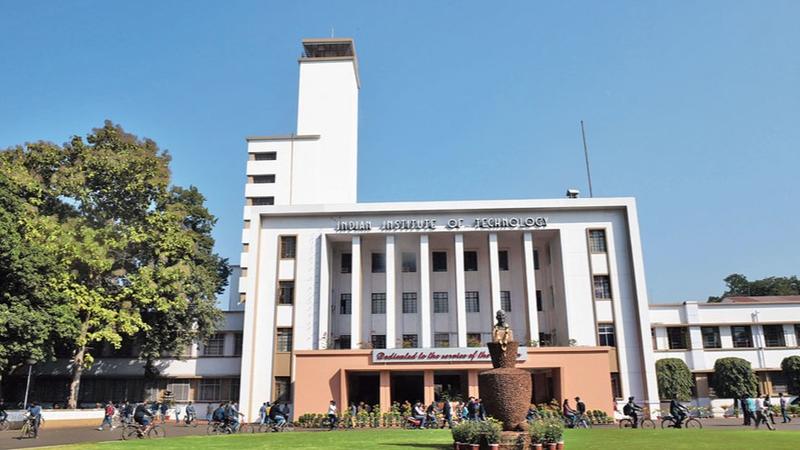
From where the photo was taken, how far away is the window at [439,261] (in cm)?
3981

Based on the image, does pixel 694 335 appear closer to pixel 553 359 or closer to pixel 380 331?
pixel 553 359

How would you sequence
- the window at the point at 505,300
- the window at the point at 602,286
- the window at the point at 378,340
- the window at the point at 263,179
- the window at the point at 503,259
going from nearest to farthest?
the window at the point at 602,286
the window at the point at 378,340
the window at the point at 505,300
the window at the point at 503,259
the window at the point at 263,179

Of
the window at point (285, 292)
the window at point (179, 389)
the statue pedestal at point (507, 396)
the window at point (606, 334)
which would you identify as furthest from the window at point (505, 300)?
the statue pedestal at point (507, 396)

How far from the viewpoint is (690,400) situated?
124ft

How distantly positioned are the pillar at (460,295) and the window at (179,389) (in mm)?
18552

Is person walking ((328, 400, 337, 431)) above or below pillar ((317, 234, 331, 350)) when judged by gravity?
below

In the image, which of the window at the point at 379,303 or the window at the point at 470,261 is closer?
the window at the point at 379,303

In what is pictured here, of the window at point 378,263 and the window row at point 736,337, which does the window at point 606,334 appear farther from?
the window at point 378,263

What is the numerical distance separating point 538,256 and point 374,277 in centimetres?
1117

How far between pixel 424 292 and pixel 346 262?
6.65 m

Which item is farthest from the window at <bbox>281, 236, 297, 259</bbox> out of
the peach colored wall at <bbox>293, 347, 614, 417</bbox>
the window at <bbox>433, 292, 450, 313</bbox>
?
the window at <bbox>433, 292, 450, 313</bbox>

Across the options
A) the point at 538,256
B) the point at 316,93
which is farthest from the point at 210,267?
the point at 538,256

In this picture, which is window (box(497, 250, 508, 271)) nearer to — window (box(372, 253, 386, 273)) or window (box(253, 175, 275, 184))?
window (box(372, 253, 386, 273))

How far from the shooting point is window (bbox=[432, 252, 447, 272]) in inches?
1567
